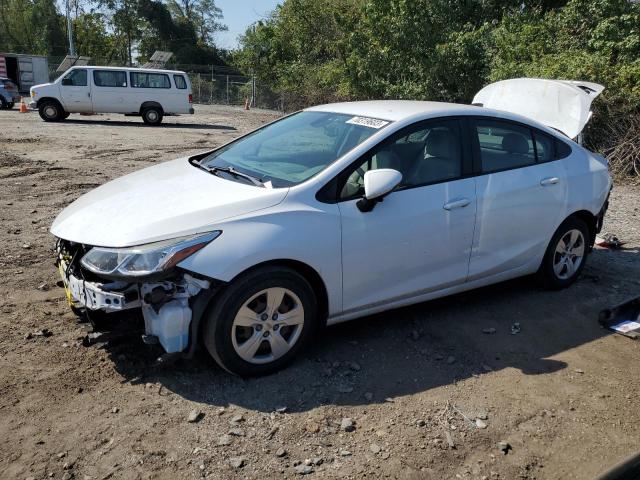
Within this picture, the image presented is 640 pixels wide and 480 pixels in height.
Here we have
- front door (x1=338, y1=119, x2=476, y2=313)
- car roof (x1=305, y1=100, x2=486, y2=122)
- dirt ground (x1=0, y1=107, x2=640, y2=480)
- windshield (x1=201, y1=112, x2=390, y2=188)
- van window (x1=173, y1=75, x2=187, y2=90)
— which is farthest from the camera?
van window (x1=173, y1=75, x2=187, y2=90)

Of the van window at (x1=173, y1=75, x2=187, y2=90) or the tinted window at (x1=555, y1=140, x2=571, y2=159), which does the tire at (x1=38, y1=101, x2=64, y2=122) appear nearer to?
the van window at (x1=173, y1=75, x2=187, y2=90)

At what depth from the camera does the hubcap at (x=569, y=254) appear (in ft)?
16.9

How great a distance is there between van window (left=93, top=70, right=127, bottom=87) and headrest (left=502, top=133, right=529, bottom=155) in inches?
751

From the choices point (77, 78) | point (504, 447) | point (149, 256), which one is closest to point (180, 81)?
point (77, 78)

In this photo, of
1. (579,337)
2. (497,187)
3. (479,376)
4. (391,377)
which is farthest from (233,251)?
(579,337)

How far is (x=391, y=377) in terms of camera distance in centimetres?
379

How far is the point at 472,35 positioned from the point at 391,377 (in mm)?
16172

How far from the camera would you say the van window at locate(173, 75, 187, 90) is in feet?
72.0

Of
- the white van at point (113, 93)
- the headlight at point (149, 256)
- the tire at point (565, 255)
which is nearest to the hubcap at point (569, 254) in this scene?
the tire at point (565, 255)

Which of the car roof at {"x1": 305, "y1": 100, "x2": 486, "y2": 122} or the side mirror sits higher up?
the car roof at {"x1": 305, "y1": 100, "x2": 486, "y2": 122}

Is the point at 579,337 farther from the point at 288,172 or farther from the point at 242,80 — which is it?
the point at 242,80

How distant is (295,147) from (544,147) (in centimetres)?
215

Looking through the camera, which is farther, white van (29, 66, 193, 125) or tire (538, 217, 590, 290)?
white van (29, 66, 193, 125)

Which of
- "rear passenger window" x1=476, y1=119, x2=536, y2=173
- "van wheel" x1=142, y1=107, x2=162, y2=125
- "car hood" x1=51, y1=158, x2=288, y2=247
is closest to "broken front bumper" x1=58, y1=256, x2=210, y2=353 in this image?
"car hood" x1=51, y1=158, x2=288, y2=247
